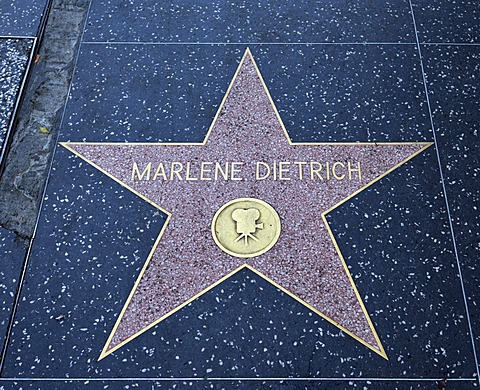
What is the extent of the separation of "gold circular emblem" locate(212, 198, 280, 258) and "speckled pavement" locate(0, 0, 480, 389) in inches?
1.3

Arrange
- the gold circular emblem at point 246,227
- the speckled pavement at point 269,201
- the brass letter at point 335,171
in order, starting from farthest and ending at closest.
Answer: the brass letter at point 335,171, the gold circular emblem at point 246,227, the speckled pavement at point 269,201

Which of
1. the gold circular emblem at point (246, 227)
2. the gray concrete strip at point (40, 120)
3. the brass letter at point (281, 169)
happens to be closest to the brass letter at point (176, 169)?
the gold circular emblem at point (246, 227)

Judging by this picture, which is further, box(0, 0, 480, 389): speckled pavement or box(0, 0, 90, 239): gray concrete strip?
box(0, 0, 90, 239): gray concrete strip

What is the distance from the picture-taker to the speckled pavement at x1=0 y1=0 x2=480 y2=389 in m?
1.80

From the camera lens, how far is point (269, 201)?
2.09m

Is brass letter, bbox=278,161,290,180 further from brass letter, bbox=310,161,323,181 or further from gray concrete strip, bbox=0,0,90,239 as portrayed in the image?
gray concrete strip, bbox=0,0,90,239

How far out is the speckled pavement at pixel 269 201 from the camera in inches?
71.1

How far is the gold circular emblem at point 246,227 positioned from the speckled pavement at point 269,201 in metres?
0.03

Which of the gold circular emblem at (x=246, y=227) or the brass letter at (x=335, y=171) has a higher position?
the brass letter at (x=335, y=171)

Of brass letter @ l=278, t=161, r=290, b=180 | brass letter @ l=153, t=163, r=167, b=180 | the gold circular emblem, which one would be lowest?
the gold circular emblem

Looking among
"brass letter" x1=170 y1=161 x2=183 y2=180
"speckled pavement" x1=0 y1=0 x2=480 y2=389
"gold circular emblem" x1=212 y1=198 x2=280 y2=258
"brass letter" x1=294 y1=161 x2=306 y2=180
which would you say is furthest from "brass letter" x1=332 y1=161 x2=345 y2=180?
"brass letter" x1=170 y1=161 x2=183 y2=180

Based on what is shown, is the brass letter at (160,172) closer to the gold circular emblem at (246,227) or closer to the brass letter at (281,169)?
the gold circular emblem at (246,227)

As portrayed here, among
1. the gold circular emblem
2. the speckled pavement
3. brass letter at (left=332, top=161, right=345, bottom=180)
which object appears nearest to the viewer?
the speckled pavement

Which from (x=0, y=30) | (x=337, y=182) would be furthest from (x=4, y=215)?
(x=337, y=182)
